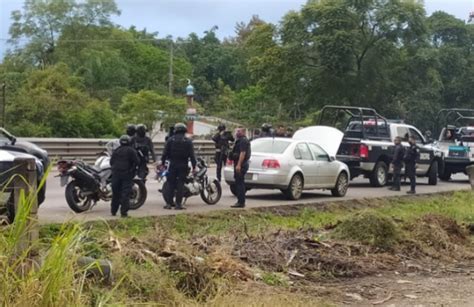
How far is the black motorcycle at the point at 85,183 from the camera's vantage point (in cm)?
1312

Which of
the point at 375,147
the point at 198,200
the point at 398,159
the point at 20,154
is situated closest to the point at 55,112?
the point at 375,147

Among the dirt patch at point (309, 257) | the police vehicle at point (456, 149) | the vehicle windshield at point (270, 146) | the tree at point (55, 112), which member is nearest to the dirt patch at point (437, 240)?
the dirt patch at point (309, 257)

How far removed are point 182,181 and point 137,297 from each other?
26.8 ft

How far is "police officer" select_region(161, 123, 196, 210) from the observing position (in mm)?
14320

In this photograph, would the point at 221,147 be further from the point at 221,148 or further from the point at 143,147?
the point at 143,147

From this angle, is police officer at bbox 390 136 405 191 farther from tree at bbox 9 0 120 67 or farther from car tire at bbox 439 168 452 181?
tree at bbox 9 0 120 67

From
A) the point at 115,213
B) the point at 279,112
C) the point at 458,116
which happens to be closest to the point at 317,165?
the point at 115,213

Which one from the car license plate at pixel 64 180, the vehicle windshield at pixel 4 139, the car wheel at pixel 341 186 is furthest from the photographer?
the car wheel at pixel 341 186

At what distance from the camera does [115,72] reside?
195 feet

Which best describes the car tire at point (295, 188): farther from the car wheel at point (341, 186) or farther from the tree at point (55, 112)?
the tree at point (55, 112)

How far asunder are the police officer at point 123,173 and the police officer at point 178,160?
4.54ft

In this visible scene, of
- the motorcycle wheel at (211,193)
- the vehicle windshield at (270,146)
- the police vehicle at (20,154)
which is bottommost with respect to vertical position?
the motorcycle wheel at (211,193)

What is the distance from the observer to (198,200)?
1666 cm

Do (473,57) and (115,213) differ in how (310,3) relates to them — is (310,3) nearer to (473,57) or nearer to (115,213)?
(473,57)
